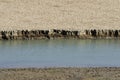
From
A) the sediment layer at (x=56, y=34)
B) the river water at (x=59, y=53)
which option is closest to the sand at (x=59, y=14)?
the sediment layer at (x=56, y=34)

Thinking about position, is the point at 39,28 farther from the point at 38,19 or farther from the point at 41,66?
the point at 41,66

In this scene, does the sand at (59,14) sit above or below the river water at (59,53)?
above

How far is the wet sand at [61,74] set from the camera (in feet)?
71.7

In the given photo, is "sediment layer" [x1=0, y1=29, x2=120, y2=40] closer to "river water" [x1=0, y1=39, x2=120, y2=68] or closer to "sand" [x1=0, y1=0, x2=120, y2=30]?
"river water" [x1=0, y1=39, x2=120, y2=68]

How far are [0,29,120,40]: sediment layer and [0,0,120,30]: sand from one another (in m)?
1.87

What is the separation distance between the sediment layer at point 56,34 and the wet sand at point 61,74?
10.7m

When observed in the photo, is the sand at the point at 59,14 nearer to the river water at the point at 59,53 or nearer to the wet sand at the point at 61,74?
the river water at the point at 59,53

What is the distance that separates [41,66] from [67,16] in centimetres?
1898

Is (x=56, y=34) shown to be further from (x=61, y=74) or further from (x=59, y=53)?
(x=61, y=74)

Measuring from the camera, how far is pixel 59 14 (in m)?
44.2

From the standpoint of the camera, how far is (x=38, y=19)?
42.4 meters

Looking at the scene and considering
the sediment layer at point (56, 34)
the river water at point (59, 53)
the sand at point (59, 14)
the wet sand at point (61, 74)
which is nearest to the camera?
the wet sand at point (61, 74)

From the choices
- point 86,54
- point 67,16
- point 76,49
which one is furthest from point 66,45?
point 67,16

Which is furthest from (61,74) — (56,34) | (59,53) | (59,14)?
(59,14)
